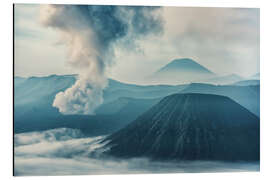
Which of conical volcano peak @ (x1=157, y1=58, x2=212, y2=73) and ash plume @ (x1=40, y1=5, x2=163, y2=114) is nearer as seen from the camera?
ash plume @ (x1=40, y1=5, x2=163, y2=114)

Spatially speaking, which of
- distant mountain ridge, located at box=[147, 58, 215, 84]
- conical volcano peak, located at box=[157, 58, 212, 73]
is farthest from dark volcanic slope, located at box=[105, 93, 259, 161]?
conical volcano peak, located at box=[157, 58, 212, 73]

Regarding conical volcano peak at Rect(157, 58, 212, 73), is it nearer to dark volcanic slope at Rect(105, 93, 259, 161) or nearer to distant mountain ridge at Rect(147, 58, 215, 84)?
distant mountain ridge at Rect(147, 58, 215, 84)

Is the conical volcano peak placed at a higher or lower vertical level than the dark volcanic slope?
higher

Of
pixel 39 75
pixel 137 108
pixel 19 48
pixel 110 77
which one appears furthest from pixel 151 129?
pixel 19 48

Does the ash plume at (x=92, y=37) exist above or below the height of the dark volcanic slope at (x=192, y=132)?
above

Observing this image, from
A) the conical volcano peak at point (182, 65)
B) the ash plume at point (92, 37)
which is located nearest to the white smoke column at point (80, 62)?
the ash plume at point (92, 37)

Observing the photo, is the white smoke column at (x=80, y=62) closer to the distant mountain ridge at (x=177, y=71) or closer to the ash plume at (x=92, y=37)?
the ash plume at (x=92, y=37)

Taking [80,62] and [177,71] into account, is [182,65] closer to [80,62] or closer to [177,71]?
[177,71]

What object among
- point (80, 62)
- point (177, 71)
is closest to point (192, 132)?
point (177, 71)
